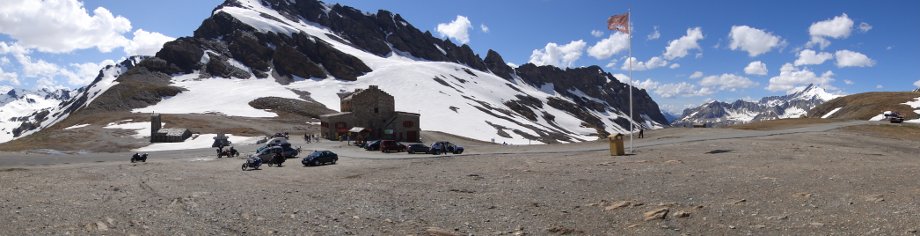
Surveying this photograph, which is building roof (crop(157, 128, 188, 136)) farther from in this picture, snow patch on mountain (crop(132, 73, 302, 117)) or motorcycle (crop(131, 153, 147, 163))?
snow patch on mountain (crop(132, 73, 302, 117))

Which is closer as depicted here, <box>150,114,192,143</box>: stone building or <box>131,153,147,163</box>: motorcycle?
<box>131,153,147,163</box>: motorcycle

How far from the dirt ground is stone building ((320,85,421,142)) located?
57925mm

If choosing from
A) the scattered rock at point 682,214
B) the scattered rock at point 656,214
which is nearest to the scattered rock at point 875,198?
the scattered rock at point 682,214

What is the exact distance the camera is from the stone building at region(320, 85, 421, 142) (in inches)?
3558

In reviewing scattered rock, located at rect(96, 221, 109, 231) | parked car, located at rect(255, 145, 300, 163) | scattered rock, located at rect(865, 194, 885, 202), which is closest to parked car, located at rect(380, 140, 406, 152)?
parked car, located at rect(255, 145, 300, 163)

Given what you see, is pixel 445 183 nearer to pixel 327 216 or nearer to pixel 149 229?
pixel 327 216

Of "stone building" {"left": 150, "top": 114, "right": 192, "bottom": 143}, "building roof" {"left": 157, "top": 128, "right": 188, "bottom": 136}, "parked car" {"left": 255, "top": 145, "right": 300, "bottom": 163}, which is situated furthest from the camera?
"building roof" {"left": 157, "top": 128, "right": 188, "bottom": 136}

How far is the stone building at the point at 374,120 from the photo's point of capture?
297ft

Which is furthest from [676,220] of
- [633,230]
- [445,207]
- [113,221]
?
[113,221]

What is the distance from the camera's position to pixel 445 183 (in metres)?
26.9

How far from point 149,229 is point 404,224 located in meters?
6.89

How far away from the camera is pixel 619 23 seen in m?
43.0

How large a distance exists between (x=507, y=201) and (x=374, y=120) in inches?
2878

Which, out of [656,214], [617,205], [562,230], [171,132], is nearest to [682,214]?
[656,214]
